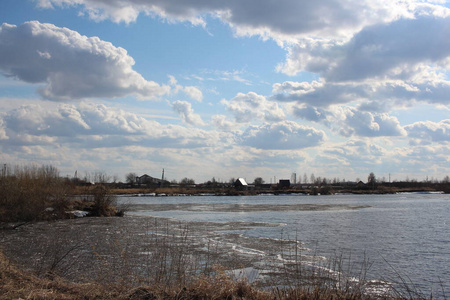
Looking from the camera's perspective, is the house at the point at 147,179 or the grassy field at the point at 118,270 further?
the house at the point at 147,179

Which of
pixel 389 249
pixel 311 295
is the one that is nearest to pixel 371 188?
pixel 389 249

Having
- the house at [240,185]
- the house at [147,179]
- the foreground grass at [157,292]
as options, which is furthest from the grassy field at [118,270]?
the house at [147,179]

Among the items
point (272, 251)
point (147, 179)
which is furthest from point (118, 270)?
point (147, 179)

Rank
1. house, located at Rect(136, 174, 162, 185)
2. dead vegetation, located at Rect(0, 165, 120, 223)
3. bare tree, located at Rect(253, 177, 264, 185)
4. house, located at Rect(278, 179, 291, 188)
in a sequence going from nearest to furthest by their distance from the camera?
dead vegetation, located at Rect(0, 165, 120, 223) → house, located at Rect(278, 179, 291, 188) → house, located at Rect(136, 174, 162, 185) → bare tree, located at Rect(253, 177, 264, 185)

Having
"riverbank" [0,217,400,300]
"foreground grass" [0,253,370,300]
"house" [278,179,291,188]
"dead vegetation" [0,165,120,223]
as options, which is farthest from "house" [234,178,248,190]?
"foreground grass" [0,253,370,300]

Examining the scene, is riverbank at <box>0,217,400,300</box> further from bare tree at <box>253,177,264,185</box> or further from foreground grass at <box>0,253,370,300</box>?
bare tree at <box>253,177,264,185</box>

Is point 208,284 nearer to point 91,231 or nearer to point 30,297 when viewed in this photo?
point 30,297

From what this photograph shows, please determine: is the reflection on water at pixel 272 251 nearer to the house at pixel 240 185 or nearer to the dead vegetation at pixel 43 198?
the dead vegetation at pixel 43 198

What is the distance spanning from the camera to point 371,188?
14100 centimetres

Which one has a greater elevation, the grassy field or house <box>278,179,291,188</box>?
house <box>278,179,291,188</box>

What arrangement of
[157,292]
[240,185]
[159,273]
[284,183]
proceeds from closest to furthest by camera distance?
1. [157,292]
2. [159,273]
3. [240,185]
4. [284,183]

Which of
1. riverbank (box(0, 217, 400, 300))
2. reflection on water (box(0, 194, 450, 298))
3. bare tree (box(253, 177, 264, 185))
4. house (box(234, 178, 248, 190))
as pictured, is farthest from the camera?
bare tree (box(253, 177, 264, 185))

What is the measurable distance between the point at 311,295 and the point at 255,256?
26.8 feet

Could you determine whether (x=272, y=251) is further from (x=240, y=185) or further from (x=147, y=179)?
(x=147, y=179)
